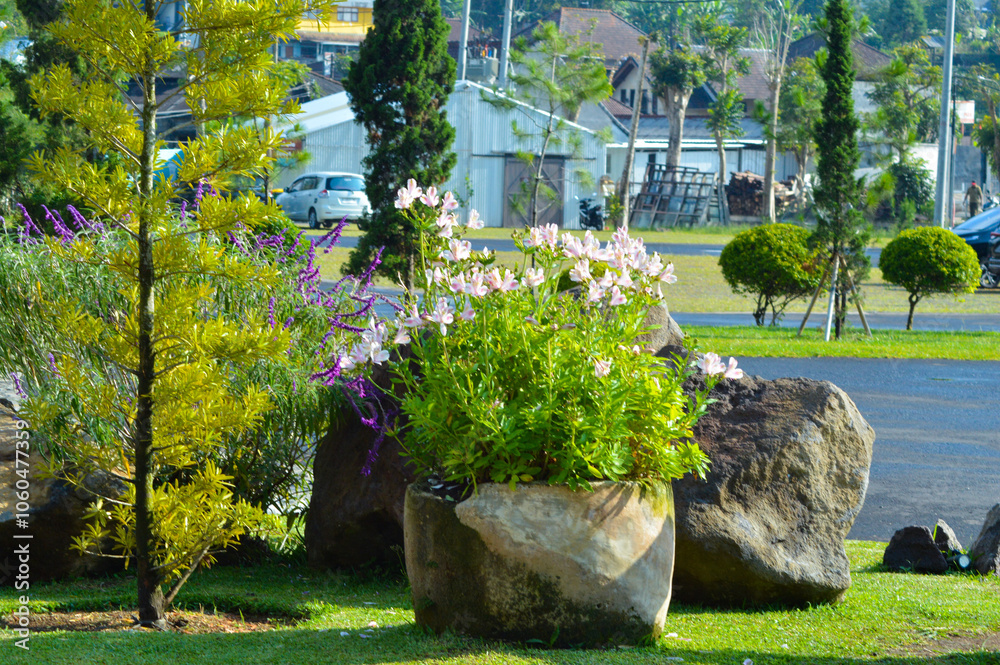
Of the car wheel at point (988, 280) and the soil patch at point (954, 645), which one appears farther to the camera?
the car wheel at point (988, 280)

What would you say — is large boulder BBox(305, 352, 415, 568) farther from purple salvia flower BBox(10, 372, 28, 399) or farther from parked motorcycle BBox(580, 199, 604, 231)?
parked motorcycle BBox(580, 199, 604, 231)

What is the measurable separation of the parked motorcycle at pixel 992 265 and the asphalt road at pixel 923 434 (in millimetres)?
10566

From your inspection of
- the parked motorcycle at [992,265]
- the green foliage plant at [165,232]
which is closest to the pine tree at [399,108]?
the green foliage plant at [165,232]

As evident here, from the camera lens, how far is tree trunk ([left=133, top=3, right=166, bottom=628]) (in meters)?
4.15

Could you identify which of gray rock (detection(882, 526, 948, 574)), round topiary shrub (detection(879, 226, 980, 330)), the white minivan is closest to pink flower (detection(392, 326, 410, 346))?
gray rock (detection(882, 526, 948, 574))

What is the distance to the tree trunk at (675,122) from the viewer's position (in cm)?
4591

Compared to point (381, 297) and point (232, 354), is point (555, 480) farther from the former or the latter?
point (381, 297)

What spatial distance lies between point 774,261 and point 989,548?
1117cm

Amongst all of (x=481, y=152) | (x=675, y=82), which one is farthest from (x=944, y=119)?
(x=675, y=82)

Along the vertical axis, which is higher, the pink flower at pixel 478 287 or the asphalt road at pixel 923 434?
the pink flower at pixel 478 287

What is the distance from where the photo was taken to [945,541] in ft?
19.4

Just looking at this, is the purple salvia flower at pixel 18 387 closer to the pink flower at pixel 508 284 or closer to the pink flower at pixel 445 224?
the pink flower at pixel 445 224

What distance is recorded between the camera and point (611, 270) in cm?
434

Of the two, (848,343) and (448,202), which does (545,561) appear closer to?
(448,202)
